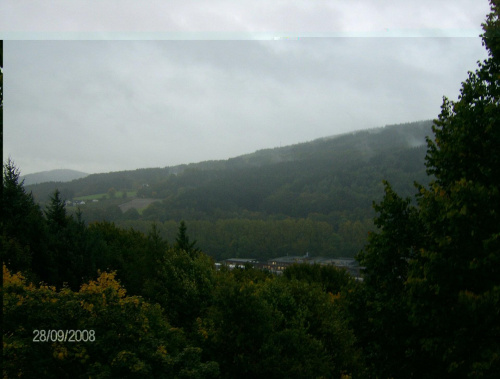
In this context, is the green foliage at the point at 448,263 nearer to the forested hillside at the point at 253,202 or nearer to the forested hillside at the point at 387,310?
the forested hillside at the point at 387,310

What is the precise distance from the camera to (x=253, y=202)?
64.9m

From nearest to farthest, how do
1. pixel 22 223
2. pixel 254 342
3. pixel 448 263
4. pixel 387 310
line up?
pixel 448 263
pixel 387 310
pixel 254 342
pixel 22 223

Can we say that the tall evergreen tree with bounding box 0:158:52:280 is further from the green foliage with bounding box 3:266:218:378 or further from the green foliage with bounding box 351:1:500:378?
the green foliage with bounding box 351:1:500:378

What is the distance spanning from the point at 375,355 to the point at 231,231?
1814 inches

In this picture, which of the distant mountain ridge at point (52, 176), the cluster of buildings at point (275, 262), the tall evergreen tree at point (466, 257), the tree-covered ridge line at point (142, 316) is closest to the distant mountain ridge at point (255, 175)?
the distant mountain ridge at point (52, 176)

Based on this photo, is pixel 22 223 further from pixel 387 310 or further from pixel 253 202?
pixel 253 202

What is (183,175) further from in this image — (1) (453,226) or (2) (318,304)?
(1) (453,226)

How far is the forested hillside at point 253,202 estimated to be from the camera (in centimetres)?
4522

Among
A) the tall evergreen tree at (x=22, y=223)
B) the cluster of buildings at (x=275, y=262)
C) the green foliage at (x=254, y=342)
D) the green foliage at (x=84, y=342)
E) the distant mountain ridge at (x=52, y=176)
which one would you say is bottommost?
the cluster of buildings at (x=275, y=262)

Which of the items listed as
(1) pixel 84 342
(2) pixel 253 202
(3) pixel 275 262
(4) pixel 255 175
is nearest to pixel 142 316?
(1) pixel 84 342

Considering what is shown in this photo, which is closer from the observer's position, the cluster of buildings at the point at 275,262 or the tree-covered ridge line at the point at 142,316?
the tree-covered ridge line at the point at 142,316

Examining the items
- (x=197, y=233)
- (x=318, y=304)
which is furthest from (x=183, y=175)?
(x=318, y=304)

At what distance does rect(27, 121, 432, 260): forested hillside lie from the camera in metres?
45.2

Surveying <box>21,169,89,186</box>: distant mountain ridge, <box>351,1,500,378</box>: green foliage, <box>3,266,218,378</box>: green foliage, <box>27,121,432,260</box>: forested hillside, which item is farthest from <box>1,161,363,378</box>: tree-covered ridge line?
<box>27,121,432,260</box>: forested hillside
